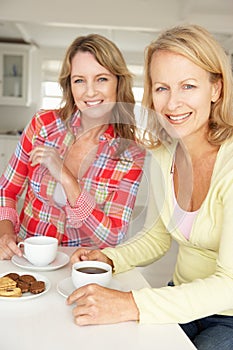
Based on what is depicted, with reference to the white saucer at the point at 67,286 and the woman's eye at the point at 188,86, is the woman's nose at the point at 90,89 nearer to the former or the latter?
the woman's eye at the point at 188,86

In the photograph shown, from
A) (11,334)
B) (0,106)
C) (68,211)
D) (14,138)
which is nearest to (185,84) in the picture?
(68,211)

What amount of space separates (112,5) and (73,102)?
2.89 meters

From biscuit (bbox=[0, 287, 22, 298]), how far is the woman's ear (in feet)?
2.14

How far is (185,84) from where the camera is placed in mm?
1052

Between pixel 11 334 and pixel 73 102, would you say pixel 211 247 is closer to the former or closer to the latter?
pixel 11 334

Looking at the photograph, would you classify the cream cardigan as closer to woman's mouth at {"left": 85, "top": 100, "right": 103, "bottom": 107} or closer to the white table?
the white table

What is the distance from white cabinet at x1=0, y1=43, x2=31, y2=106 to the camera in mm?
6008

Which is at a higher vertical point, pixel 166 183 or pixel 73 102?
pixel 73 102

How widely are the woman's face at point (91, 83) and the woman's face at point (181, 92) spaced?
0.27m

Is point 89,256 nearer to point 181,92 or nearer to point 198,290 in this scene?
point 198,290

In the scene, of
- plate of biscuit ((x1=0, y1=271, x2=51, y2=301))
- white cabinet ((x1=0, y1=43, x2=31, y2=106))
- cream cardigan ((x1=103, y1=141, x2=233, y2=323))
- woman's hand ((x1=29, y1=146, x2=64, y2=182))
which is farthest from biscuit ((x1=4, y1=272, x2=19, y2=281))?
white cabinet ((x1=0, y1=43, x2=31, y2=106))

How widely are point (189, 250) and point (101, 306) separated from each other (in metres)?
0.40

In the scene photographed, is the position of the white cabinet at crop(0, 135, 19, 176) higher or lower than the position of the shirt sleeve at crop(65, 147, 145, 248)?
lower

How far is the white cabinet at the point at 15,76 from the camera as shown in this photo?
6.01 m
